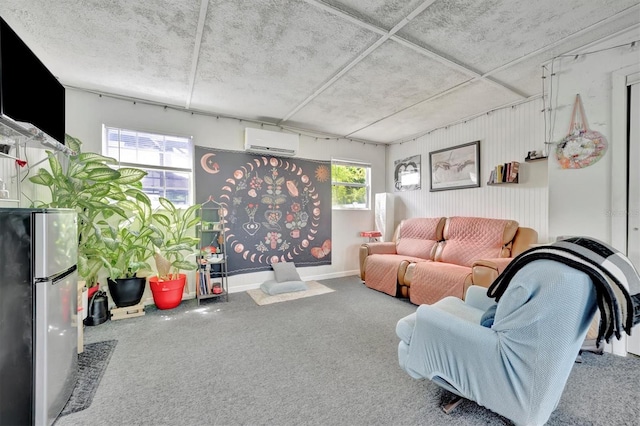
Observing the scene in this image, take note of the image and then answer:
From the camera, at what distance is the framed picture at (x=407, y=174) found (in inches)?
182

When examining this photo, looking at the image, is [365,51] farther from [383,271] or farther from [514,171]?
[383,271]

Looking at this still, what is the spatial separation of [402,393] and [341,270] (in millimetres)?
3173

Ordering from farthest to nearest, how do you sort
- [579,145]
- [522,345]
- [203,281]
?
[203,281] < [579,145] < [522,345]

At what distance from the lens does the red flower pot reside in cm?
306

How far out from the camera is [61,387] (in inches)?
59.2

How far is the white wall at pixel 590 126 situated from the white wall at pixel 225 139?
2.95m

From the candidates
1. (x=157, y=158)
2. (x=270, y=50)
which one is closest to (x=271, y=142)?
(x=157, y=158)

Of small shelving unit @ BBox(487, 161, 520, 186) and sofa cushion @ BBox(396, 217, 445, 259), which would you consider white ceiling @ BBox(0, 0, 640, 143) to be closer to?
small shelving unit @ BBox(487, 161, 520, 186)

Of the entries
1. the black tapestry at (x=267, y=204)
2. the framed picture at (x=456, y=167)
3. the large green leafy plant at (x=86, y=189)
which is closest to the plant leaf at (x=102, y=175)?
the large green leafy plant at (x=86, y=189)

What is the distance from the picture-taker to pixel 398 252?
169 inches

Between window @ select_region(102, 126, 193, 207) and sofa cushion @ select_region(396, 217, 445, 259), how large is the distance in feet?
10.9

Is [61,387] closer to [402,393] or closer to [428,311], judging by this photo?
[402,393]

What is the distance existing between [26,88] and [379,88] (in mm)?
2900

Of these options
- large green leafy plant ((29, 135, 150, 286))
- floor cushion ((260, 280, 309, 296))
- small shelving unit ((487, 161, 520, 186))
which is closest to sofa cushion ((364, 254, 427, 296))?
floor cushion ((260, 280, 309, 296))
